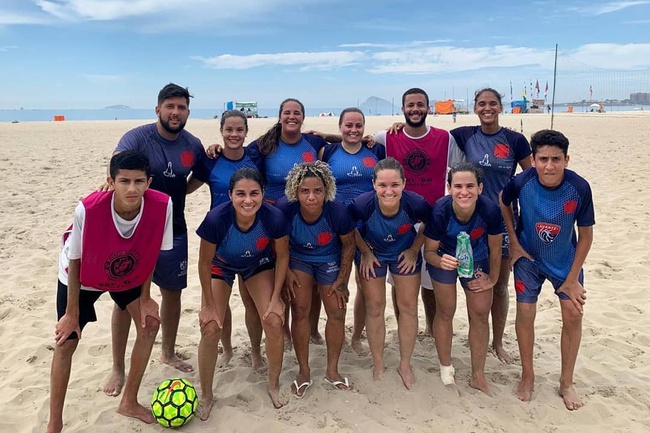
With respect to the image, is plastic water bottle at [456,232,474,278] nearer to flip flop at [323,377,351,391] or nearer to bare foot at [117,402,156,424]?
flip flop at [323,377,351,391]

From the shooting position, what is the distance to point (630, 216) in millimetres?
9023

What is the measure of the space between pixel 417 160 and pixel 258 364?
98.9 inches

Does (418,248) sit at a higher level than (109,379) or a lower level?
higher

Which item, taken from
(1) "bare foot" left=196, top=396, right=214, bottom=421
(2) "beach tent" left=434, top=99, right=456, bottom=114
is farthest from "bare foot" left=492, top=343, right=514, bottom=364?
(2) "beach tent" left=434, top=99, right=456, bottom=114

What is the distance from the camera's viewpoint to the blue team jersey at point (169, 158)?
4.18 metres

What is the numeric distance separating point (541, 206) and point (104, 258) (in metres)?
3.44

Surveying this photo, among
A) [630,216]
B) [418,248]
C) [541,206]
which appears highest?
[541,206]

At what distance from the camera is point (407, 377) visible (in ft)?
13.6

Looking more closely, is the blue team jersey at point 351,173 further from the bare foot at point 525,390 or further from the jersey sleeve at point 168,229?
the bare foot at point 525,390

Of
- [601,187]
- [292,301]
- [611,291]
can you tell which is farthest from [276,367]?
[601,187]

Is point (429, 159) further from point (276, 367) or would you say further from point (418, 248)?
point (276, 367)

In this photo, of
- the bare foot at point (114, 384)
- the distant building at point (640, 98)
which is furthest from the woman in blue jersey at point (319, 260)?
the distant building at point (640, 98)

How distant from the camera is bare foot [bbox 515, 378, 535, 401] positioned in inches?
157

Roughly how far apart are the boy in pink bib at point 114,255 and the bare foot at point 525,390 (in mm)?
3065
